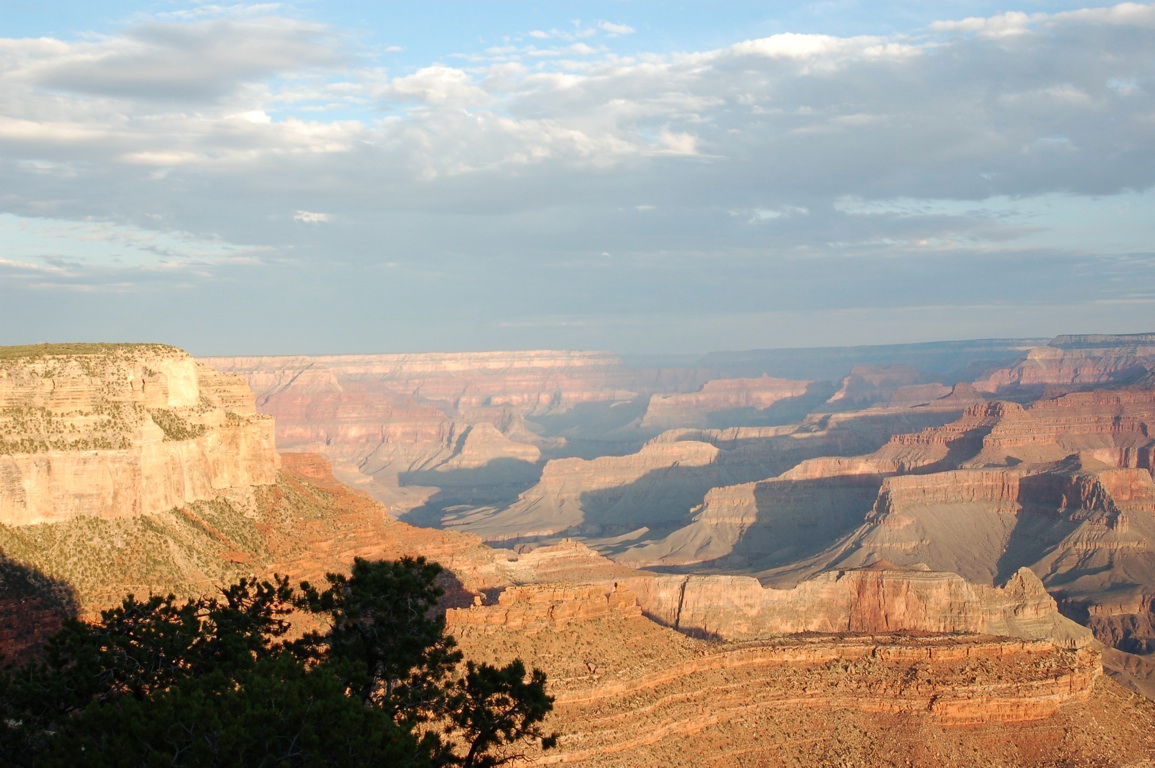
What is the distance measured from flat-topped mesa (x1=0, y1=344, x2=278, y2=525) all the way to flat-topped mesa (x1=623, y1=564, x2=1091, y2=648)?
126ft

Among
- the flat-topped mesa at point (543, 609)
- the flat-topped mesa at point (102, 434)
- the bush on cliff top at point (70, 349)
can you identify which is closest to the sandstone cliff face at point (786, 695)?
the flat-topped mesa at point (543, 609)

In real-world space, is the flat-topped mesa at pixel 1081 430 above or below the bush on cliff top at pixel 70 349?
below

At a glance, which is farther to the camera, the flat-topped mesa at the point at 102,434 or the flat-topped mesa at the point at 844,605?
the flat-topped mesa at the point at 844,605

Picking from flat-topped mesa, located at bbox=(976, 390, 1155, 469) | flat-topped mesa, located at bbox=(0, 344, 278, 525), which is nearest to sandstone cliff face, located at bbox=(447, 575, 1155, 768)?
flat-topped mesa, located at bbox=(0, 344, 278, 525)

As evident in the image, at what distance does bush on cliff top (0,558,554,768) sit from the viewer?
2114 centimetres

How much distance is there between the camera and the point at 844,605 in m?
84.6

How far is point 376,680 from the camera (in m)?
29.7

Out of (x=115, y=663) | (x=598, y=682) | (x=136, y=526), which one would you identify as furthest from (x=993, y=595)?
(x=115, y=663)

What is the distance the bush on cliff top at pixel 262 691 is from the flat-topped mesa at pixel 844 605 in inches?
2155

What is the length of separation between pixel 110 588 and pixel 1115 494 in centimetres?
13583

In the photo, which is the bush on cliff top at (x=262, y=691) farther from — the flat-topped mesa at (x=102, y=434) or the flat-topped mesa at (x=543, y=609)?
the flat-topped mesa at (x=102, y=434)

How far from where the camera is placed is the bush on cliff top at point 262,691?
21141 mm

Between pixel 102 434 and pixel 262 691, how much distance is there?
32116 millimetres

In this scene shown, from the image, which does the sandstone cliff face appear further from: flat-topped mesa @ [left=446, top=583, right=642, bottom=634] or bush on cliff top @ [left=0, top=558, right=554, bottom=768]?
bush on cliff top @ [left=0, top=558, right=554, bottom=768]
